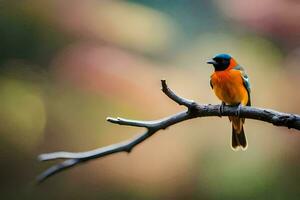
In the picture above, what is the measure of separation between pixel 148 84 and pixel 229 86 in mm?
967

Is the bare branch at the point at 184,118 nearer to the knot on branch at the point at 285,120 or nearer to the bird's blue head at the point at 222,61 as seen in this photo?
the knot on branch at the point at 285,120

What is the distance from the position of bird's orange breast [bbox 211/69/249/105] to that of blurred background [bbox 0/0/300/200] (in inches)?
32.8

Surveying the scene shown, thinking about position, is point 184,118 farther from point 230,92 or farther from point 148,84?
point 148,84

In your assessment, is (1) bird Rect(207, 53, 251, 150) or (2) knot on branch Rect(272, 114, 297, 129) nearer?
(2) knot on branch Rect(272, 114, 297, 129)

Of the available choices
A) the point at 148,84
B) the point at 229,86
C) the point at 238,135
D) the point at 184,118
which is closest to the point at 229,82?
the point at 229,86

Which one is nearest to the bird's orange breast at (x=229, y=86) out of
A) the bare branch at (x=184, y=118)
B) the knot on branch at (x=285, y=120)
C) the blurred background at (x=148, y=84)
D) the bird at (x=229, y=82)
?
the bird at (x=229, y=82)

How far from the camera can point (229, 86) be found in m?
1.44

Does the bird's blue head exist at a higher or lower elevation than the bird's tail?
higher

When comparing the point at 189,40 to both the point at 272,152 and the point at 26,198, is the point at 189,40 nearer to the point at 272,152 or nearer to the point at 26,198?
the point at 272,152

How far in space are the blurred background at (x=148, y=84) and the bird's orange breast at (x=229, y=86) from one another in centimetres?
83

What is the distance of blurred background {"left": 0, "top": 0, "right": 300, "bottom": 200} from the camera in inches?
92.5

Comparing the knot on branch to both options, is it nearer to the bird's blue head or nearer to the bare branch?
the bare branch

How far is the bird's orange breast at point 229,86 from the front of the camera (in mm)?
1427

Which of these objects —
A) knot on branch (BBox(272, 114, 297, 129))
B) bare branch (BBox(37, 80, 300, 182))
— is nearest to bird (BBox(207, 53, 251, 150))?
bare branch (BBox(37, 80, 300, 182))
